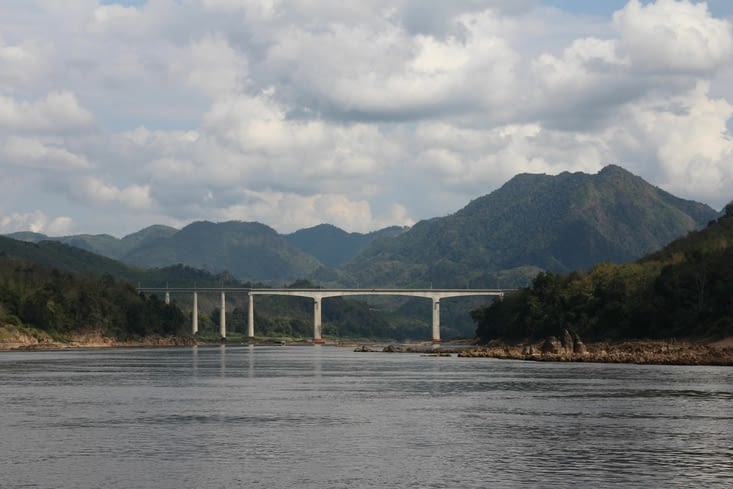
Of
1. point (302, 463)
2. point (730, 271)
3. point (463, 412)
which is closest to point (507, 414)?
point (463, 412)

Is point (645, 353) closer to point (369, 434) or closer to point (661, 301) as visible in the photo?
point (661, 301)

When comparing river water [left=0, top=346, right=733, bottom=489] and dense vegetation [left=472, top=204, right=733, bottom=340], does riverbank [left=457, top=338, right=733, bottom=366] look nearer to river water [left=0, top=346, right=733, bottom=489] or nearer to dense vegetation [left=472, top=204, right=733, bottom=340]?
dense vegetation [left=472, top=204, right=733, bottom=340]

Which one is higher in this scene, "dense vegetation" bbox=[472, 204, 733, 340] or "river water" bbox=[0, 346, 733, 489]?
"dense vegetation" bbox=[472, 204, 733, 340]

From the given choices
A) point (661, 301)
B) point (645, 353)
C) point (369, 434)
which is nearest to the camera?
point (369, 434)

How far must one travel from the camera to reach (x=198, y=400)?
79312 mm

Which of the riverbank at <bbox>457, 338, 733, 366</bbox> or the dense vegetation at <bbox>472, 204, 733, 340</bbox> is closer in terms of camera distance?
the riverbank at <bbox>457, 338, 733, 366</bbox>

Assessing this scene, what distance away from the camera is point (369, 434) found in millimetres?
55344

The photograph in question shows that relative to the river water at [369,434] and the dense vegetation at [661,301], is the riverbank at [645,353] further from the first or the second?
the river water at [369,434]

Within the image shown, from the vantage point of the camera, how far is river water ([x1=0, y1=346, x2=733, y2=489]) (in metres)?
41.2

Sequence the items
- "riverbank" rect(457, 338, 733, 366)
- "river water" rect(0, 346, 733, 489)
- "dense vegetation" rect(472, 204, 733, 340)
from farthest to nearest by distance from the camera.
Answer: "dense vegetation" rect(472, 204, 733, 340), "riverbank" rect(457, 338, 733, 366), "river water" rect(0, 346, 733, 489)

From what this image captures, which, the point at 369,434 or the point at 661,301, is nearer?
the point at 369,434

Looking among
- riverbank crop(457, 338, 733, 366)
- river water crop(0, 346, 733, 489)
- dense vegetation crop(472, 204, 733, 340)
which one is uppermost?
dense vegetation crop(472, 204, 733, 340)

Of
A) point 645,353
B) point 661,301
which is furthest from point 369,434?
point 661,301

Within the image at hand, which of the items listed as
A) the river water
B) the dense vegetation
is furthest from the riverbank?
the river water
